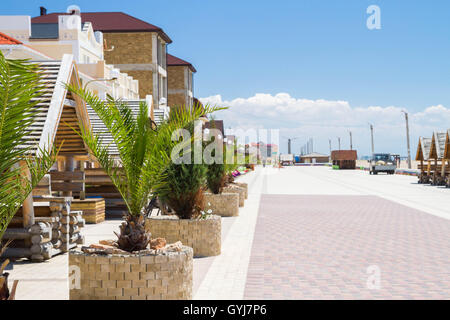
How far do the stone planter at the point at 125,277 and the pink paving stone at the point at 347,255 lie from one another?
1252 mm

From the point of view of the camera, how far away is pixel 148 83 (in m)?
48.1

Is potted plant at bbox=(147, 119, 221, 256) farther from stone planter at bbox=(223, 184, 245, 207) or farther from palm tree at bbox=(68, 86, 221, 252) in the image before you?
stone planter at bbox=(223, 184, 245, 207)

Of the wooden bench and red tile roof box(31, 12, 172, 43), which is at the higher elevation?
red tile roof box(31, 12, 172, 43)

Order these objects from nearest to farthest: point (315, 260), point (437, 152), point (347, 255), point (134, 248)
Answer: point (134, 248) < point (315, 260) < point (347, 255) < point (437, 152)

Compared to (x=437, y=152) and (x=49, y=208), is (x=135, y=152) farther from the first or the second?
(x=437, y=152)

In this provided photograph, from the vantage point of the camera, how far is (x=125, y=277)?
5.29 metres

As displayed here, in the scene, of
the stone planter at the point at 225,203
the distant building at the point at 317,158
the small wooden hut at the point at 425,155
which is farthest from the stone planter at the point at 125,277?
the distant building at the point at 317,158

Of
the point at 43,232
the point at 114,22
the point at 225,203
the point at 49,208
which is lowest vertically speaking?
the point at 225,203

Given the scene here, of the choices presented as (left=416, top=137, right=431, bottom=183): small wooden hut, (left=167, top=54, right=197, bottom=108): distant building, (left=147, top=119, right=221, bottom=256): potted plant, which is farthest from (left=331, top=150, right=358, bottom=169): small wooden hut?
A: (left=147, top=119, right=221, bottom=256): potted plant

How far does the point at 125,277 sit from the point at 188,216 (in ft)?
13.6

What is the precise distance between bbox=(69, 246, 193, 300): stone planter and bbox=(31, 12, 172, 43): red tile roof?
4477cm

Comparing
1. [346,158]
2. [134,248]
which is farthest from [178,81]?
[134,248]

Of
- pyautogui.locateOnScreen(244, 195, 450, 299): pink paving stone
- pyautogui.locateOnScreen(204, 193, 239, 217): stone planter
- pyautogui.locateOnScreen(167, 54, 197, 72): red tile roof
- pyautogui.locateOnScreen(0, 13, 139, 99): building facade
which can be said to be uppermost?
pyautogui.locateOnScreen(167, 54, 197, 72): red tile roof

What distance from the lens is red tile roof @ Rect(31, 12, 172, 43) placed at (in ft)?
159
